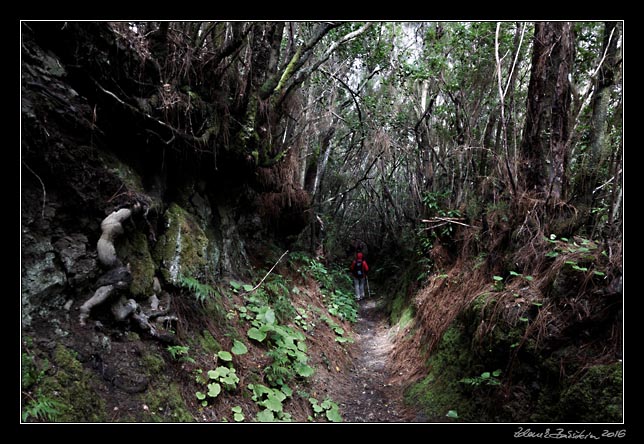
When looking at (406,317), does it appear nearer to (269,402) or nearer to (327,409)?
(327,409)

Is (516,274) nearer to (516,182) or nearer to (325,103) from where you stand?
(516,182)

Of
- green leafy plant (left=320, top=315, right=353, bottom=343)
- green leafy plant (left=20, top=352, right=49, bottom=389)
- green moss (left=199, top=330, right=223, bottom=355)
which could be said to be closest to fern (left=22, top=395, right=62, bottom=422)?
green leafy plant (left=20, top=352, right=49, bottom=389)

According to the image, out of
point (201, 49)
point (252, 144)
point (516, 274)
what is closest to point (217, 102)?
point (201, 49)

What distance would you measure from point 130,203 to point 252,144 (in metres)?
2.86

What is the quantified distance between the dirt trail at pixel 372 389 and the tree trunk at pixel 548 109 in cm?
380

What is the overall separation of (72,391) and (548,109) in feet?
21.9

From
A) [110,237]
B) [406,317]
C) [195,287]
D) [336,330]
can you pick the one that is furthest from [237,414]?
[406,317]

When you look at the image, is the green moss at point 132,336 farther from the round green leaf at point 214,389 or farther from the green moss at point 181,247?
the green moss at point 181,247

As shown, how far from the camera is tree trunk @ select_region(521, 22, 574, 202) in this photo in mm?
5082

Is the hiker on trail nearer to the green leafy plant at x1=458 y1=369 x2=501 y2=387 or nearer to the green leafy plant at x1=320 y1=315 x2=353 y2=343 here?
the green leafy plant at x1=320 y1=315 x2=353 y2=343

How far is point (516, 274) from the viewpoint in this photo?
4391mm

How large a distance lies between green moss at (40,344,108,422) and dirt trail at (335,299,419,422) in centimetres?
305

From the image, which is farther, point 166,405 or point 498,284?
point 498,284

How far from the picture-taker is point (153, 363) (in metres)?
3.38
